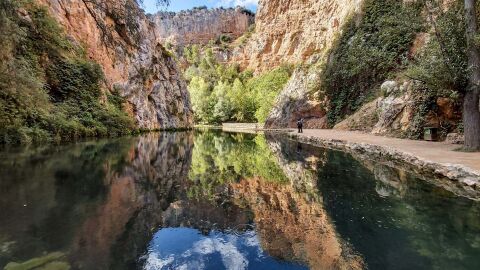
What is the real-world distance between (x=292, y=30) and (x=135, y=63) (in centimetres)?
3116

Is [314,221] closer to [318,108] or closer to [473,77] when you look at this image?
[473,77]

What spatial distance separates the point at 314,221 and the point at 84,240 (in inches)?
119

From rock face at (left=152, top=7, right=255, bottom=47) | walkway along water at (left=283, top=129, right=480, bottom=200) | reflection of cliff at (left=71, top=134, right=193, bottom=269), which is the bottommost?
reflection of cliff at (left=71, top=134, right=193, bottom=269)

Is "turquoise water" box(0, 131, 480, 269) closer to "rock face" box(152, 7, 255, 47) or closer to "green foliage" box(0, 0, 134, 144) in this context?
"green foliage" box(0, 0, 134, 144)

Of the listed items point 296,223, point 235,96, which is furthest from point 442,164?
point 235,96

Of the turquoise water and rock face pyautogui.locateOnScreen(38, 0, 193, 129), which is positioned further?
rock face pyautogui.locateOnScreen(38, 0, 193, 129)

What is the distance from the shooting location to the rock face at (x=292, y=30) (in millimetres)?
41784

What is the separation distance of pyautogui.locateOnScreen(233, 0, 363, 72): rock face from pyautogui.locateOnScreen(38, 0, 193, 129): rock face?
17673 mm

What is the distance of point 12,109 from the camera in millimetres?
13828

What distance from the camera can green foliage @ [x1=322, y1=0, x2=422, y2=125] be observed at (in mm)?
24022

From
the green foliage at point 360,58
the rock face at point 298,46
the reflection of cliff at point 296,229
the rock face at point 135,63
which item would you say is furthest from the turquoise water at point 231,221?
the rock face at point 298,46

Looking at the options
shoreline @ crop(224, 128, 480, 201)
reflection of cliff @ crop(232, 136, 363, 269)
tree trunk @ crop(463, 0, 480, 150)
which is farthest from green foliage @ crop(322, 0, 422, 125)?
reflection of cliff @ crop(232, 136, 363, 269)

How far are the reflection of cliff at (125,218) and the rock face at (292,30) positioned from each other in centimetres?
2857

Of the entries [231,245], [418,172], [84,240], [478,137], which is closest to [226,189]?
[231,245]
